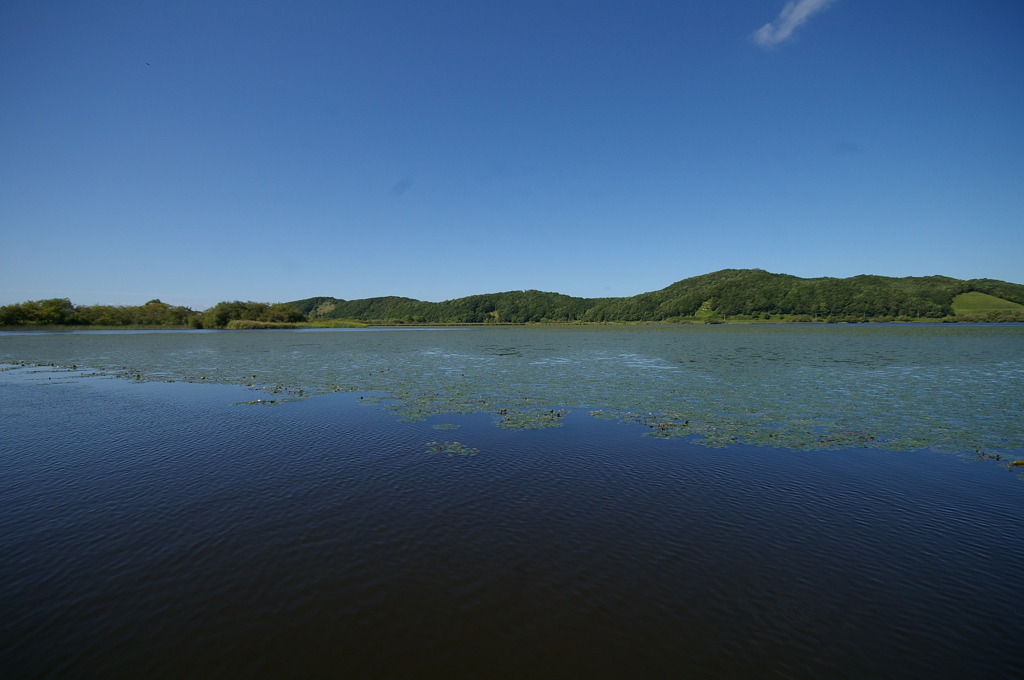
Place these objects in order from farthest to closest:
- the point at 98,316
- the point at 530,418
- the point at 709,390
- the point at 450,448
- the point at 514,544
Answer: the point at 98,316 < the point at 709,390 < the point at 530,418 < the point at 450,448 < the point at 514,544

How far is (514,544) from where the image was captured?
12297mm

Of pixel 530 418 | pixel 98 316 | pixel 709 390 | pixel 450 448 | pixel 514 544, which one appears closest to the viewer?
pixel 514 544

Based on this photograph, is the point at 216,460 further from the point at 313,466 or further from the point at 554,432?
the point at 554,432

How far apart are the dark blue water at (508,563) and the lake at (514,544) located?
7 centimetres

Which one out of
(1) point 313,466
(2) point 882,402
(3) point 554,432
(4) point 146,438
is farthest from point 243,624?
(2) point 882,402

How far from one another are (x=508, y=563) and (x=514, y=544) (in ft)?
3.15

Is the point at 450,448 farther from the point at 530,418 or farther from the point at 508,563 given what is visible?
the point at 508,563

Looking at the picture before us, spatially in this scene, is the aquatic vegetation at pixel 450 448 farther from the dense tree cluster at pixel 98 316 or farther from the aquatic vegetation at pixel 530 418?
the dense tree cluster at pixel 98 316

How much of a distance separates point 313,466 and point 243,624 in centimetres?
1020

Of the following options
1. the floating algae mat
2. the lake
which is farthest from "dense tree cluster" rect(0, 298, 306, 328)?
the lake

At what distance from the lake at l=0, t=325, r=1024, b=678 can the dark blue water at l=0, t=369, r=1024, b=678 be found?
2.6 inches

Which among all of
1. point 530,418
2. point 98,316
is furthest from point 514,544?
point 98,316

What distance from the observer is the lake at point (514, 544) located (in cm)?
844

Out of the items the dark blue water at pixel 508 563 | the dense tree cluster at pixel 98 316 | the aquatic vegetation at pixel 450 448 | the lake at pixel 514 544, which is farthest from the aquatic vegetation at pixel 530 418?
the dense tree cluster at pixel 98 316
